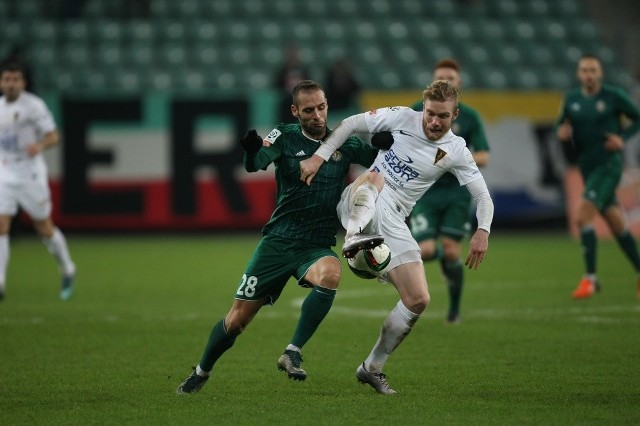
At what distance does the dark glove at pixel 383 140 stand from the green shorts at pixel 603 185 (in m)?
5.03

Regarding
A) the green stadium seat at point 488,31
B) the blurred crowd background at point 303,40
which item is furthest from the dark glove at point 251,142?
the green stadium seat at point 488,31

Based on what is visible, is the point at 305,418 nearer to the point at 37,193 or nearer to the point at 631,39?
the point at 37,193

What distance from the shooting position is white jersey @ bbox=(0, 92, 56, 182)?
456 inches

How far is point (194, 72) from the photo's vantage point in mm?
21422

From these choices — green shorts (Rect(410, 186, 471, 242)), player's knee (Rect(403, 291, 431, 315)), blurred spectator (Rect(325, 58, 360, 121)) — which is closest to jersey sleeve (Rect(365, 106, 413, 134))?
player's knee (Rect(403, 291, 431, 315))

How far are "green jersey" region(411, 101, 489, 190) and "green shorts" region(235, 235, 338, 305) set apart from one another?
11.1 ft

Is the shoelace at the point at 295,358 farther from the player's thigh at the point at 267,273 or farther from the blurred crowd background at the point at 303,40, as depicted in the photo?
the blurred crowd background at the point at 303,40

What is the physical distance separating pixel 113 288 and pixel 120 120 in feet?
21.2

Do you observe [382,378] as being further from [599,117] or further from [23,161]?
[23,161]

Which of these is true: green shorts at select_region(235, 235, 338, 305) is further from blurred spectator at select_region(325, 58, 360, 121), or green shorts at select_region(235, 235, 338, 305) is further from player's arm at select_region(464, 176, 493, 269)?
blurred spectator at select_region(325, 58, 360, 121)

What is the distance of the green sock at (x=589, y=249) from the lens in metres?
11.5

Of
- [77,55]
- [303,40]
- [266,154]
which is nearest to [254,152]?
[266,154]

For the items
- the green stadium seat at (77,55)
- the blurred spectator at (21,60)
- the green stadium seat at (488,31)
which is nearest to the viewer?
the blurred spectator at (21,60)

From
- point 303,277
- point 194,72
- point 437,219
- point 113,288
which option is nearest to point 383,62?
point 194,72
